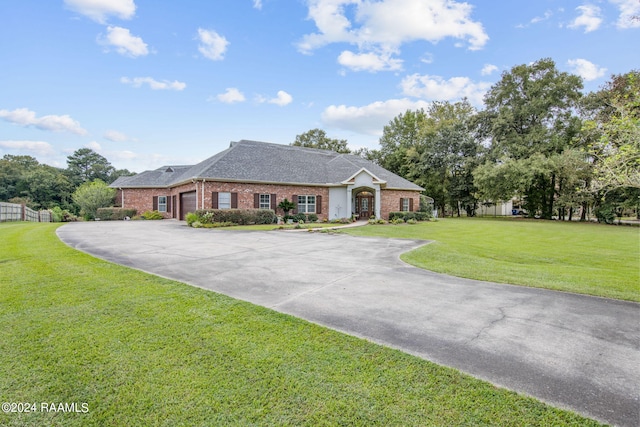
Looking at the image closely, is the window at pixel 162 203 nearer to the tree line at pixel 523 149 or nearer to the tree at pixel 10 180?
the tree line at pixel 523 149

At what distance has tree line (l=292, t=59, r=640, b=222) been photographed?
26.9 metres

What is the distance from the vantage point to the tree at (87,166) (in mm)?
56094

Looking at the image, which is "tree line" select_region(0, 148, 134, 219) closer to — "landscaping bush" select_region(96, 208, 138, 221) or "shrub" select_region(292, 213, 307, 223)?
"landscaping bush" select_region(96, 208, 138, 221)

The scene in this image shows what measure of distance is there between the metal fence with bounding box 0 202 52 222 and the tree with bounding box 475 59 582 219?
39540mm

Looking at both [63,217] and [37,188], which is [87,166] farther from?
[63,217]

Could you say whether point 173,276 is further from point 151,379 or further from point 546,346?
point 546,346

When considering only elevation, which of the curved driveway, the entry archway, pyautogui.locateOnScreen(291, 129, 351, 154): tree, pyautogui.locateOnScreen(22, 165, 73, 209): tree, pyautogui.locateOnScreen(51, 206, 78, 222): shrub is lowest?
the curved driveway

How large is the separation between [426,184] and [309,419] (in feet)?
123

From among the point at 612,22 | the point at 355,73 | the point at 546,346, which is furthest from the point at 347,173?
the point at 546,346

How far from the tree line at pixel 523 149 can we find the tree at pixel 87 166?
5530 centimetres

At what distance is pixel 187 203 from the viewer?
23.7 metres

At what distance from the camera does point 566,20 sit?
11484 millimetres

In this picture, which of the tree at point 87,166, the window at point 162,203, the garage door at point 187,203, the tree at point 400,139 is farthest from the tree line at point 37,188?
the tree at point 400,139

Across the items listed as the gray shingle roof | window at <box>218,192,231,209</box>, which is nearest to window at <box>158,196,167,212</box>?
the gray shingle roof
